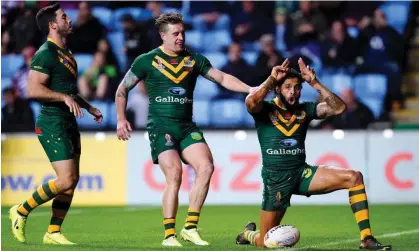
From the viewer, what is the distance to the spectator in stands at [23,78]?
59.3 ft

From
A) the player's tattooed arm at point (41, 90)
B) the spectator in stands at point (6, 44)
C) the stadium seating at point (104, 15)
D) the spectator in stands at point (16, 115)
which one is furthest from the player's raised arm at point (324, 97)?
the spectator in stands at point (6, 44)

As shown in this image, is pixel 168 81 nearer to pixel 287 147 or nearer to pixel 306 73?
pixel 287 147

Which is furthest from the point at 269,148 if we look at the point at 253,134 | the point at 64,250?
the point at 253,134

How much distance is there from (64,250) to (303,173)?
2200mm

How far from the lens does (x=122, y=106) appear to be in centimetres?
962

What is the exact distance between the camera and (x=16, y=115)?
17281mm

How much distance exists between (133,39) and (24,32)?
6.74 feet

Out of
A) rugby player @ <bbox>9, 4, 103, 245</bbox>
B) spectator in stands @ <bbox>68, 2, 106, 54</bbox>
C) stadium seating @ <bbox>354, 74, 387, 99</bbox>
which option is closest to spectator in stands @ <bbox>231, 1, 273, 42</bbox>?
stadium seating @ <bbox>354, 74, 387, 99</bbox>

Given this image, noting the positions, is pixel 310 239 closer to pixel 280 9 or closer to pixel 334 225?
pixel 334 225

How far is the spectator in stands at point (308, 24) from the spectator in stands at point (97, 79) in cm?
340

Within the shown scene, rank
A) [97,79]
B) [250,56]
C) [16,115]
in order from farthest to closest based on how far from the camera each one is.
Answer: [250,56] < [97,79] < [16,115]

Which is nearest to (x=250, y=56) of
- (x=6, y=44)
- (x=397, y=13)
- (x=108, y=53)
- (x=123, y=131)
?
(x=108, y=53)

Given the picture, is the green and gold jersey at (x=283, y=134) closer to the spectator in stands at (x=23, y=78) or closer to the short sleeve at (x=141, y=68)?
the short sleeve at (x=141, y=68)

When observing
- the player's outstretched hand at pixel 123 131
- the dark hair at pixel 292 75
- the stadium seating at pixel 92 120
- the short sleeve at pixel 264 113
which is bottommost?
the stadium seating at pixel 92 120
